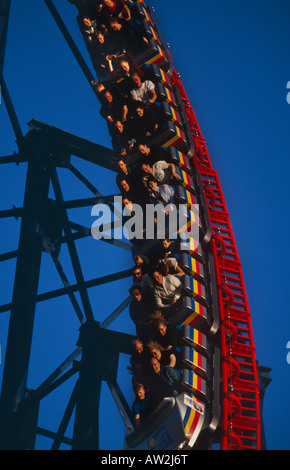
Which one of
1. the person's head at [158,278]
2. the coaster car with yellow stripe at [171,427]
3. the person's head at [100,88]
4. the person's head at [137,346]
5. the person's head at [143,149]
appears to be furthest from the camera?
the person's head at [100,88]

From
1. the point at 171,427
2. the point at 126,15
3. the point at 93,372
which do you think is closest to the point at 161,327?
the point at 93,372

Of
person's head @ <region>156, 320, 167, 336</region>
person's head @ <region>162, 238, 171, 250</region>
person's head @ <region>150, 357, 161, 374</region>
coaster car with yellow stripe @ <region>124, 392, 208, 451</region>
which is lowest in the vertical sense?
coaster car with yellow stripe @ <region>124, 392, 208, 451</region>

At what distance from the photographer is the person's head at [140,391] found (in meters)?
11.9

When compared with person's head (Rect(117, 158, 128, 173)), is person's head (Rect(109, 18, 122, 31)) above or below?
above

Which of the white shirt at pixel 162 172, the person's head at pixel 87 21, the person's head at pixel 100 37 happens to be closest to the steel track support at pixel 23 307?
the white shirt at pixel 162 172

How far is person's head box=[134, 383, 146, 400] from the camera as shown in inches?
470

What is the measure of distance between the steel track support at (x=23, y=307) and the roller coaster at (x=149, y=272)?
0.06ft

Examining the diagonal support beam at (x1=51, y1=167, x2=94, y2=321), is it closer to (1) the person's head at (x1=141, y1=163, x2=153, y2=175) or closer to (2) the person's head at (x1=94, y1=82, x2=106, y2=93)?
(1) the person's head at (x1=141, y1=163, x2=153, y2=175)

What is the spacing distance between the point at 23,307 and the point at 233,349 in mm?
3402

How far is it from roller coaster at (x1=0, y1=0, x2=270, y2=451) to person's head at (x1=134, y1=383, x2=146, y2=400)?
1.20ft

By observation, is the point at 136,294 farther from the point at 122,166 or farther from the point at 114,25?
the point at 114,25

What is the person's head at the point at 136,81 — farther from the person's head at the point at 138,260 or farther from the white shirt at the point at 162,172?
the person's head at the point at 138,260

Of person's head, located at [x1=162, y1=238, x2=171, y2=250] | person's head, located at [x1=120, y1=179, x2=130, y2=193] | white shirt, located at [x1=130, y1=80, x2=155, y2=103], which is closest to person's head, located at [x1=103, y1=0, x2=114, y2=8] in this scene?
white shirt, located at [x1=130, y1=80, x2=155, y2=103]
